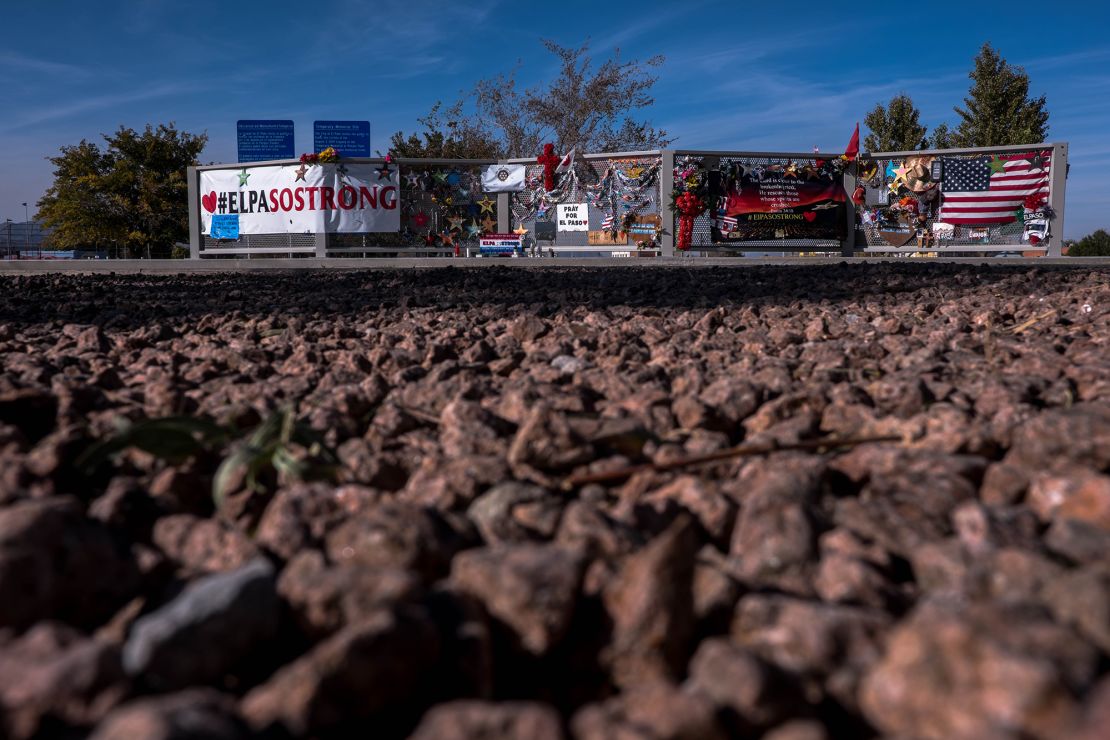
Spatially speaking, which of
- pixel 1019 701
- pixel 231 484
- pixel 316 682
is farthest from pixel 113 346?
pixel 1019 701

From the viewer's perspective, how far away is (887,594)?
1043 millimetres

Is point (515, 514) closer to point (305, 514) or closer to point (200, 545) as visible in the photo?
point (305, 514)

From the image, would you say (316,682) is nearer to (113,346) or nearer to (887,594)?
(887,594)

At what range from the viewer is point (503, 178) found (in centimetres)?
1488

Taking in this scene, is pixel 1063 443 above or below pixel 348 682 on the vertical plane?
above

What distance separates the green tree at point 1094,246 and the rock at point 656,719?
27492 millimetres

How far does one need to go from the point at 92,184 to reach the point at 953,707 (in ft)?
142

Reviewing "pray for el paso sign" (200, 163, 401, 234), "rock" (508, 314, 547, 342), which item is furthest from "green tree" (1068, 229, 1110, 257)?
"rock" (508, 314, 547, 342)

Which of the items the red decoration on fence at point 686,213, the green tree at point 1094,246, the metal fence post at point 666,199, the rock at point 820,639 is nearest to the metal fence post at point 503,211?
the metal fence post at point 666,199

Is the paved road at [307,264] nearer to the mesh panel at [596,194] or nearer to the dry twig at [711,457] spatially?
the mesh panel at [596,194]

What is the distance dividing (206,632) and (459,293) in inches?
168

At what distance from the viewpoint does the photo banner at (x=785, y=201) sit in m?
14.3

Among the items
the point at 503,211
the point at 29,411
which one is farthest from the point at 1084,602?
the point at 503,211

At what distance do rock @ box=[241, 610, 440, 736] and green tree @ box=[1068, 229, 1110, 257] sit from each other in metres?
27.6
